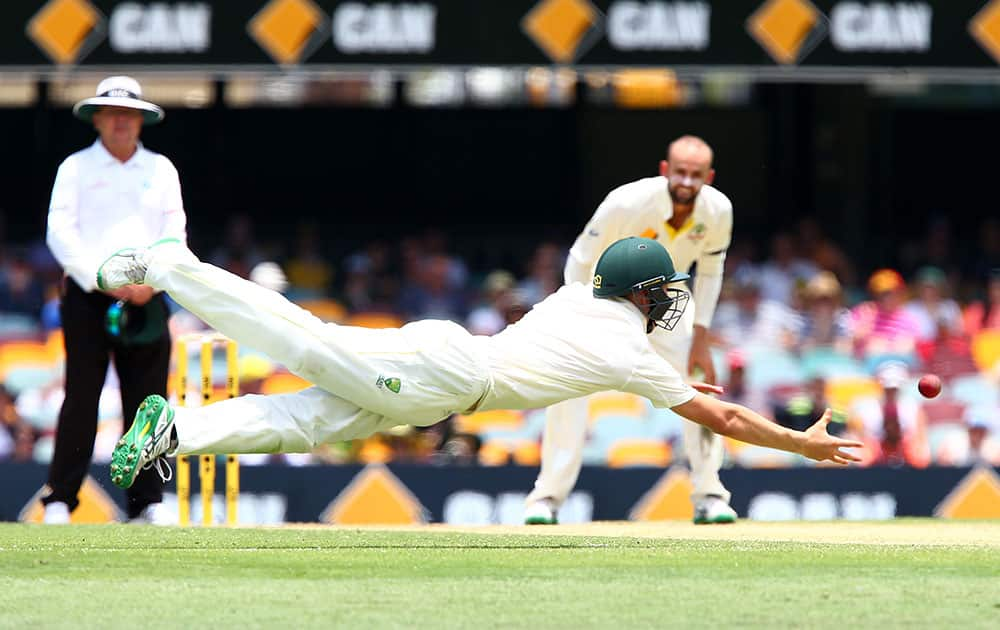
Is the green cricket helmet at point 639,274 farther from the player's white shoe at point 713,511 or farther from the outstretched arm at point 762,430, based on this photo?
the player's white shoe at point 713,511

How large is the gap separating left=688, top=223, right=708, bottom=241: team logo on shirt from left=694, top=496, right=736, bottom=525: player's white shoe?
1.17 metres

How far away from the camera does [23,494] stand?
416 inches

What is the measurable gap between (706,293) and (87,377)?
2.78m

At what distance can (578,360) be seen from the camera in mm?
6547

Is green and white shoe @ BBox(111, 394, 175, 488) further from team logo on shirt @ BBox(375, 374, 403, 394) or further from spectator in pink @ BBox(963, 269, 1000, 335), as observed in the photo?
spectator in pink @ BBox(963, 269, 1000, 335)

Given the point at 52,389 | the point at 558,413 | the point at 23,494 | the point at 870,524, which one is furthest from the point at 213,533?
the point at 52,389

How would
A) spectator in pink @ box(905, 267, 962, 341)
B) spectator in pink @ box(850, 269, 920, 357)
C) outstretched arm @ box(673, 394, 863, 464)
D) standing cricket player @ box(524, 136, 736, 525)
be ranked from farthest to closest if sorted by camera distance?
spectator in pink @ box(905, 267, 962, 341), spectator in pink @ box(850, 269, 920, 357), standing cricket player @ box(524, 136, 736, 525), outstretched arm @ box(673, 394, 863, 464)

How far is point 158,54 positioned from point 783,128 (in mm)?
6487

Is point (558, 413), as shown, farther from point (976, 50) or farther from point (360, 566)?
point (976, 50)

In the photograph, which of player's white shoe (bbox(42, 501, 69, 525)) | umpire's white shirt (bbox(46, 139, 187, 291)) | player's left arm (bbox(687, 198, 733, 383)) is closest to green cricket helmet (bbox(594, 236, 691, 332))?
player's left arm (bbox(687, 198, 733, 383))

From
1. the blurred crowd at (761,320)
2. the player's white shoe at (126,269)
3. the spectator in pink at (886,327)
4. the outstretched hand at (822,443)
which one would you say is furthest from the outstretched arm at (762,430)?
the spectator in pink at (886,327)

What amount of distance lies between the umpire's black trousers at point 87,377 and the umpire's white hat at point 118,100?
2.42 feet

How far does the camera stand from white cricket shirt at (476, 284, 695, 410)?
651 cm

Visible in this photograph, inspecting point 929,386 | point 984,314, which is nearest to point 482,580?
point 929,386
